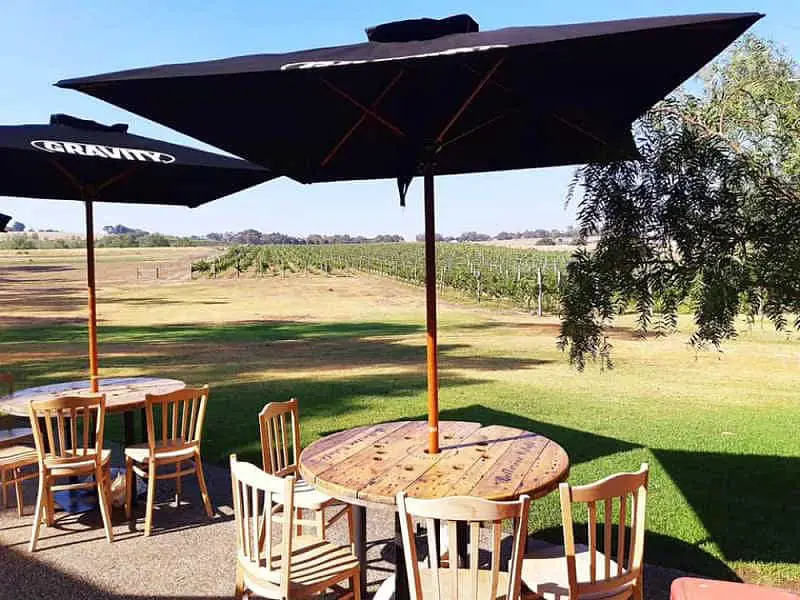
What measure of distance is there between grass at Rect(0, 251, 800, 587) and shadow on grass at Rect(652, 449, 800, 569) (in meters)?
Answer: 0.01

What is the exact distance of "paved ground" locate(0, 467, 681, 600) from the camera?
3.21m

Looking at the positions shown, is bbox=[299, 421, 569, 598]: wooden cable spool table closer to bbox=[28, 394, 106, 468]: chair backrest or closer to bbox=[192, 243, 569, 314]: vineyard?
bbox=[192, 243, 569, 314]: vineyard

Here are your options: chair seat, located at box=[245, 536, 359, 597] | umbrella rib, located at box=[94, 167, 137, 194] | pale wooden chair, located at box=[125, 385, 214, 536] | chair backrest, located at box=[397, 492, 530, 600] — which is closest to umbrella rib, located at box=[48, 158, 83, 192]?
umbrella rib, located at box=[94, 167, 137, 194]

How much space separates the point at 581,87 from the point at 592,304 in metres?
1.26

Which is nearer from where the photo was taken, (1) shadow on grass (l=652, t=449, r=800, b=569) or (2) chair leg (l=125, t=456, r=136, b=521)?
(1) shadow on grass (l=652, t=449, r=800, b=569)

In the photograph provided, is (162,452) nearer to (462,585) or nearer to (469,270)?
(462,585)

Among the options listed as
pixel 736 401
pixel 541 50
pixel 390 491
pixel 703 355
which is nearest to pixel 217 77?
pixel 541 50

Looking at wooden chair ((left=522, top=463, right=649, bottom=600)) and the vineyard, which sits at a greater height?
the vineyard

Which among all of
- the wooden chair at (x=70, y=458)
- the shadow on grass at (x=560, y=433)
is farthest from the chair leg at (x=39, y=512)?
the shadow on grass at (x=560, y=433)

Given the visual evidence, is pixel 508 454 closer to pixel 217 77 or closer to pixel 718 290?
pixel 718 290

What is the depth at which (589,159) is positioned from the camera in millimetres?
3359

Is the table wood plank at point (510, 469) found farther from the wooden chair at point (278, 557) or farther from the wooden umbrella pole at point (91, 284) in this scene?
the wooden umbrella pole at point (91, 284)

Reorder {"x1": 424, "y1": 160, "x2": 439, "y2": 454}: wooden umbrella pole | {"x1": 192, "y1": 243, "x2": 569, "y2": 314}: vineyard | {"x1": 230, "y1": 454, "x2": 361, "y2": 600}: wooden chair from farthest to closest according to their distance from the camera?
1. {"x1": 192, "y1": 243, "x2": 569, "y2": 314}: vineyard
2. {"x1": 424, "y1": 160, "x2": 439, "y2": 454}: wooden umbrella pole
3. {"x1": 230, "y1": 454, "x2": 361, "y2": 600}: wooden chair

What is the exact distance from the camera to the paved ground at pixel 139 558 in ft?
10.5
